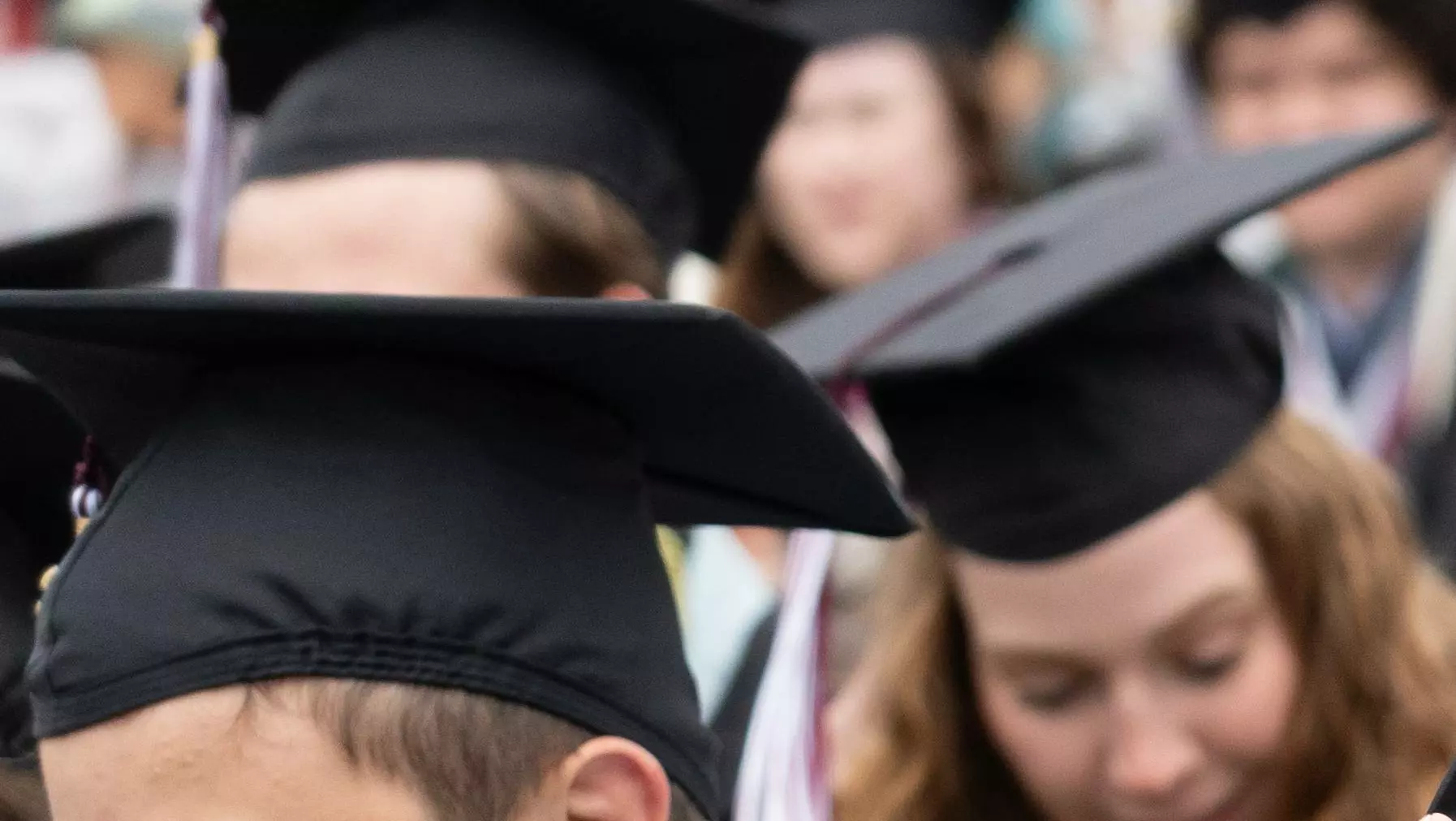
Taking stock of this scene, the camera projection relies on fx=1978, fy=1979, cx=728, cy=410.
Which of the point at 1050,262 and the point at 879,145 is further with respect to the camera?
the point at 879,145

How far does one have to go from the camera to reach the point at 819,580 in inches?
77.3

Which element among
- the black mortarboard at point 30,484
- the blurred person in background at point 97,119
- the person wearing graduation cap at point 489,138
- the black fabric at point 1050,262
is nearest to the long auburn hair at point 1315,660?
the black fabric at point 1050,262

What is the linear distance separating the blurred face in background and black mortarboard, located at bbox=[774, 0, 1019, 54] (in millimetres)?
463

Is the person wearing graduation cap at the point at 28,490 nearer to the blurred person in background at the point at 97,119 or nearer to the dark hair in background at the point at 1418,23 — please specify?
the dark hair in background at the point at 1418,23

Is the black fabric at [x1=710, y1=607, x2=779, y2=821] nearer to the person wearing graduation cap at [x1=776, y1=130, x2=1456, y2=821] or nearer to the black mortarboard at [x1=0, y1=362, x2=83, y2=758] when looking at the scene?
the person wearing graduation cap at [x1=776, y1=130, x2=1456, y2=821]

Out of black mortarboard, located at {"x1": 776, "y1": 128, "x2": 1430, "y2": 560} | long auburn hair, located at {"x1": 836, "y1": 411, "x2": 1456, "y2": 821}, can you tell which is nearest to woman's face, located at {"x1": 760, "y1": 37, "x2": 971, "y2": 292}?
long auburn hair, located at {"x1": 836, "y1": 411, "x2": 1456, "y2": 821}

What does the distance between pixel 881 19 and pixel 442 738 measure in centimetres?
242

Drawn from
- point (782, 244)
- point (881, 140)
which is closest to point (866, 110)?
point (881, 140)

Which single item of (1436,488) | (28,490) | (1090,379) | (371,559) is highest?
(371,559)

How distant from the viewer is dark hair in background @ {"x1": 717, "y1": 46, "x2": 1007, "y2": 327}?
11.2 feet

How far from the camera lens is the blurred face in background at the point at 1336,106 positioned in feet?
10.7

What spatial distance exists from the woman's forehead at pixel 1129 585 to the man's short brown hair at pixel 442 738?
760mm

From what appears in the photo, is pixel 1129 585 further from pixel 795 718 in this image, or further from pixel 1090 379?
pixel 795 718

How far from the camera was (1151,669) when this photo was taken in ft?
6.18
